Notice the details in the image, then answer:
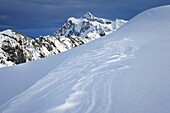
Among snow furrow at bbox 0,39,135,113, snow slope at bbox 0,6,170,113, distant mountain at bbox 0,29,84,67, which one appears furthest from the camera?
distant mountain at bbox 0,29,84,67

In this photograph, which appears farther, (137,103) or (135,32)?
(135,32)

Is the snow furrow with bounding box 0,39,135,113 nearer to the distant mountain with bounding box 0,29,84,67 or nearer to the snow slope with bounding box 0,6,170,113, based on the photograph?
the snow slope with bounding box 0,6,170,113

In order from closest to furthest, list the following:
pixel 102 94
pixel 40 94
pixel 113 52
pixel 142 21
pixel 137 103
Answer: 1. pixel 137 103
2. pixel 102 94
3. pixel 40 94
4. pixel 113 52
5. pixel 142 21

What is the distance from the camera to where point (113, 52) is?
8383mm

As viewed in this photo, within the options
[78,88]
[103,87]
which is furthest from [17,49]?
[103,87]

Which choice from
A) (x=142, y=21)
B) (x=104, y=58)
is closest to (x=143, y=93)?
(x=104, y=58)

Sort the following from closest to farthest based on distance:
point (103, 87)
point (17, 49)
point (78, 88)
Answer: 1. point (103, 87)
2. point (78, 88)
3. point (17, 49)

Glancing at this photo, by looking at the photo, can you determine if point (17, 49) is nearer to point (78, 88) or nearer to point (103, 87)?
point (78, 88)

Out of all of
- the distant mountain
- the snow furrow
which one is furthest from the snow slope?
the distant mountain


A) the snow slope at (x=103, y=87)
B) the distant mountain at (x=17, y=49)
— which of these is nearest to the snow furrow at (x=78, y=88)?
the snow slope at (x=103, y=87)

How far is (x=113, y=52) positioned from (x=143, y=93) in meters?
4.15

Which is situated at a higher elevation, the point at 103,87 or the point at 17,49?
the point at 103,87

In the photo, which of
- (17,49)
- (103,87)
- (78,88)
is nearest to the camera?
(103,87)

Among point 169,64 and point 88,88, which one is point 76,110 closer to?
point 88,88
